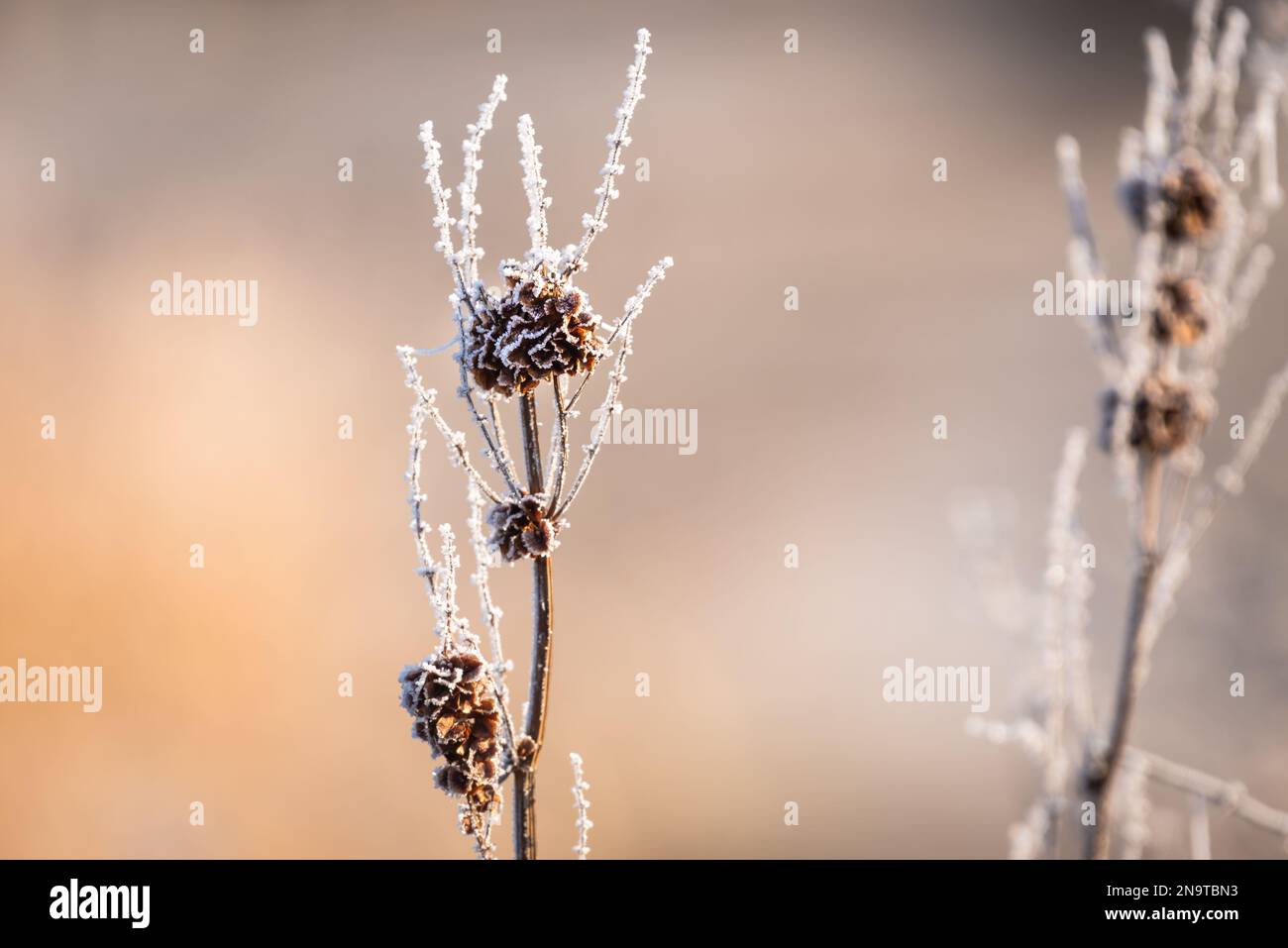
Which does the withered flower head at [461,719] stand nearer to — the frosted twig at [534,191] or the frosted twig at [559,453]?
the frosted twig at [559,453]

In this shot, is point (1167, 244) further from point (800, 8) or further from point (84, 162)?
point (84, 162)

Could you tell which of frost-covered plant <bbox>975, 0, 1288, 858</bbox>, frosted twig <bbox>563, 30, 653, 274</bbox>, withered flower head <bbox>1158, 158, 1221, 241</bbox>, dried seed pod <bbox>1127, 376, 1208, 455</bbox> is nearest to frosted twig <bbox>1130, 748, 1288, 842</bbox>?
frost-covered plant <bbox>975, 0, 1288, 858</bbox>

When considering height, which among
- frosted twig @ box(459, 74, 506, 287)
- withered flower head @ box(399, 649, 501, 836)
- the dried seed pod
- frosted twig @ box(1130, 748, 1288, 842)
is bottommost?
frosted twig @ box(1130, 748, 1288, 842)

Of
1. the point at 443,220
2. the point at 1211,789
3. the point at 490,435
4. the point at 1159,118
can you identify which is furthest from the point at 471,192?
the point at 1211,789

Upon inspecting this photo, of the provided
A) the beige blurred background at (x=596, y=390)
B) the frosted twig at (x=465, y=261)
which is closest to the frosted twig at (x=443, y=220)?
the frosted twig at (x=465, y=261)

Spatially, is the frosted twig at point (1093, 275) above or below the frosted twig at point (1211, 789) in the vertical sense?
above

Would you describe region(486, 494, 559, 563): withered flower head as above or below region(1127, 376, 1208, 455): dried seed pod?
below

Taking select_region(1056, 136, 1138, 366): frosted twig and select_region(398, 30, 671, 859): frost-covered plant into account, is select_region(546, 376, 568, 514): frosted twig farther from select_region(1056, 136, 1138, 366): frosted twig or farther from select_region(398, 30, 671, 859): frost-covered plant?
select_region(1056, 136, 1138, 366): frosted twig
